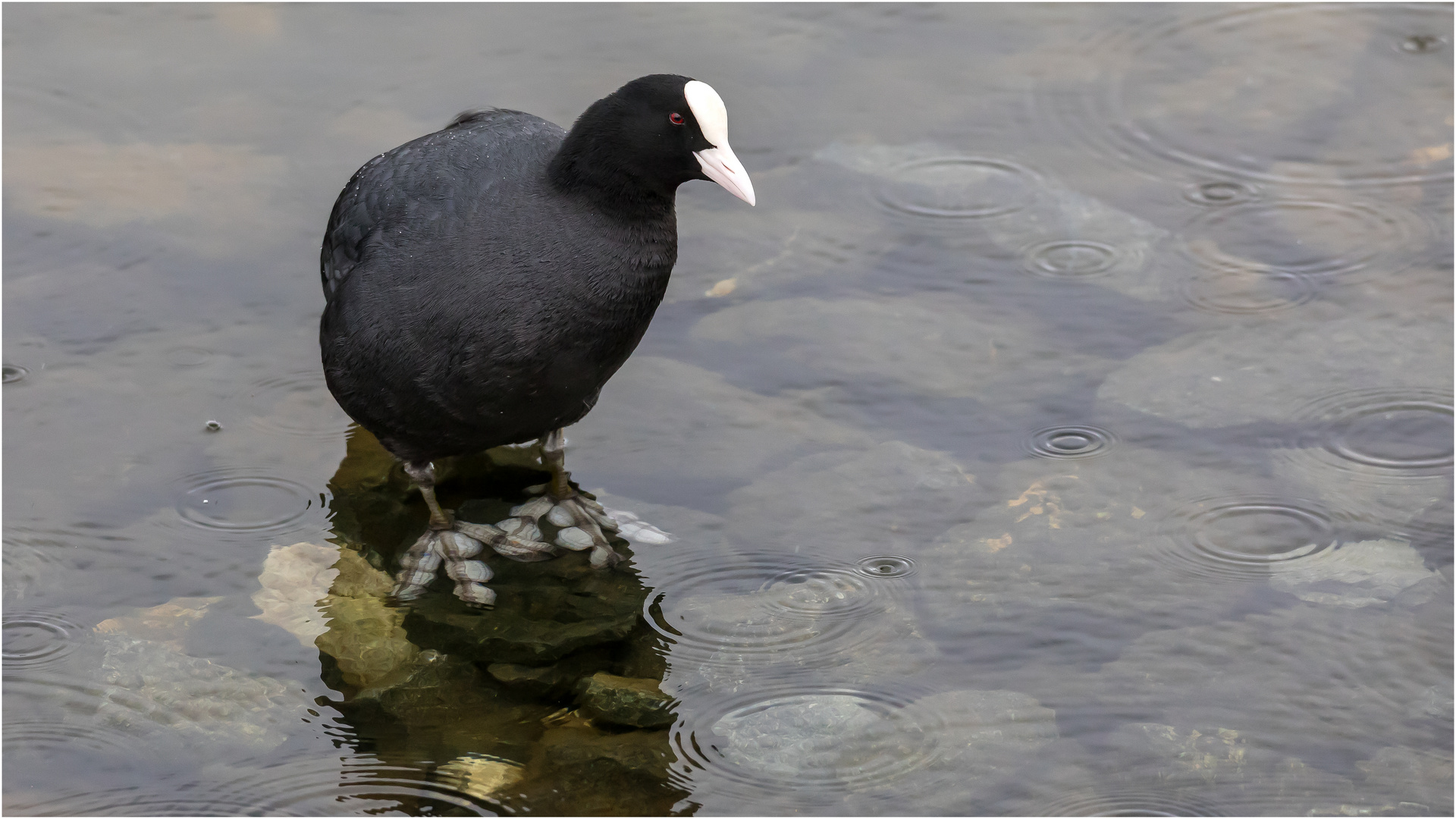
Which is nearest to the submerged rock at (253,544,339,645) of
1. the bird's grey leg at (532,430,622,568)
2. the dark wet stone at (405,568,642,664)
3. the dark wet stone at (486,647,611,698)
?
the dark wet stone at (405,568,642,664)

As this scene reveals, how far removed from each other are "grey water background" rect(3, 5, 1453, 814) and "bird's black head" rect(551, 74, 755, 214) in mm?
1246

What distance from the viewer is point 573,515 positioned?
5.30 metres

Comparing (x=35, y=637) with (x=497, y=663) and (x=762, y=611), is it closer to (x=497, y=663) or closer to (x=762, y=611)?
(x=497, y=663)

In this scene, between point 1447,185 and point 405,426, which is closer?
point 405,426

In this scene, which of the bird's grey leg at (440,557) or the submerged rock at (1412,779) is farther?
the bird's grey leg at (440,557)

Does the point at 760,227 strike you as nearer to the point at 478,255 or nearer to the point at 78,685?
the point at 478,255

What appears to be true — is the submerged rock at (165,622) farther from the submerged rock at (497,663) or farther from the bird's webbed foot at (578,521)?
the bird's webbed foot at (578,521)

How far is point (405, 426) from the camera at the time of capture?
493cm

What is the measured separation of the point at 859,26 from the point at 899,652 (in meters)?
4.66

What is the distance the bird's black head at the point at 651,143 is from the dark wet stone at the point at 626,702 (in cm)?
146

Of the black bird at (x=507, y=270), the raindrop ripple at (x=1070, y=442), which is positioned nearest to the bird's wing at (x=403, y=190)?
the black bird at (x=507, y=270)

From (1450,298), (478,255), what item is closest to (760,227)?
(478,255)

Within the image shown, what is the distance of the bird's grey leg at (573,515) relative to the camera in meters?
5.20

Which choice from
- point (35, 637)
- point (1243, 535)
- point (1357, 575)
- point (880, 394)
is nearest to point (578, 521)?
point (880, 394)
